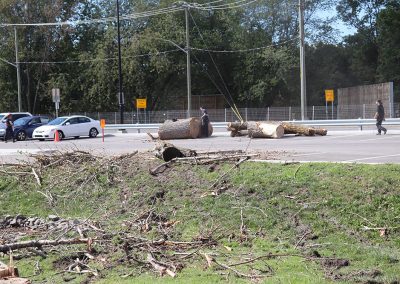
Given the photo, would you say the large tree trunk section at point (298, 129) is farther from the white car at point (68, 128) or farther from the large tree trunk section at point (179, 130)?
the white car at point (68, 128)

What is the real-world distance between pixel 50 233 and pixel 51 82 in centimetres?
4608

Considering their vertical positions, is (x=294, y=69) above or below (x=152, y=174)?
above

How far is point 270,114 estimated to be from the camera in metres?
45.8

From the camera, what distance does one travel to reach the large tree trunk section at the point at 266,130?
25859mm

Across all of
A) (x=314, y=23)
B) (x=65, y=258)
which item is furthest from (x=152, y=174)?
(x=314, y=23)

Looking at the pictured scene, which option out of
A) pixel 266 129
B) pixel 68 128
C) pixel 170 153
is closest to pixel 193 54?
pixel 68 128

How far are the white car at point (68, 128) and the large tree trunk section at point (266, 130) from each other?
12621 millimetres

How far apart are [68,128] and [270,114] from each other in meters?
17.2

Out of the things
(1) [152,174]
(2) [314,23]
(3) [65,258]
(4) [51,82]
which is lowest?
(3) [65,258]

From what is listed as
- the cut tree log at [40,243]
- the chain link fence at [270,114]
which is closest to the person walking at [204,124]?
Answer: the chain link fence at [270,114]

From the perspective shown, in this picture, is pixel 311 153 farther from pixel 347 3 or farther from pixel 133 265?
pixel 347 3

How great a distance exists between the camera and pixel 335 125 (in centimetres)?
3266

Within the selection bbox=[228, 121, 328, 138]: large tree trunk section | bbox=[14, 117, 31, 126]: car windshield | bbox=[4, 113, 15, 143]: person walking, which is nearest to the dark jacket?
bbox=[228, 121, 328, 138]: large tree trunk section

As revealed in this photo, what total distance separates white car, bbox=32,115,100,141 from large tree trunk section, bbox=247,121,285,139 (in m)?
12.6
